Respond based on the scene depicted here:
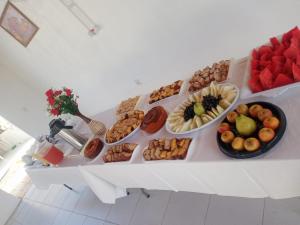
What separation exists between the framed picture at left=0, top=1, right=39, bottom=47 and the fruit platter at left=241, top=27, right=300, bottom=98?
228cm

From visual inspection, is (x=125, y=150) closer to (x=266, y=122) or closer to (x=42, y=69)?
(x=266, y=122)

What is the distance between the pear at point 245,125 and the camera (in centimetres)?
90

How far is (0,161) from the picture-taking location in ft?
16.3

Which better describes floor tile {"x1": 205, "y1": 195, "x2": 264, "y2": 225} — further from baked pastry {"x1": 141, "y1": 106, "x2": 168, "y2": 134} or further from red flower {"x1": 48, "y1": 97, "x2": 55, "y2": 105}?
red flower {"x1": 48, "y1": 97, "x2": 55, "y2": 105}

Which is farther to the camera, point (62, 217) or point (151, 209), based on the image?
point (62, 217)

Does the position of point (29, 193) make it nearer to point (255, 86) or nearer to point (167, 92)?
point (167, 92)

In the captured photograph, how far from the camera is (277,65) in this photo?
3.28ft

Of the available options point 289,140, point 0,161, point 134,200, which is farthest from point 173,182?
point 0,161

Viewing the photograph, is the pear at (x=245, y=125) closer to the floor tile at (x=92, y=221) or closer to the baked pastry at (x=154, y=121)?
the baked pastry at (x=154, y=121)

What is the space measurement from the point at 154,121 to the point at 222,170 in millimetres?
460

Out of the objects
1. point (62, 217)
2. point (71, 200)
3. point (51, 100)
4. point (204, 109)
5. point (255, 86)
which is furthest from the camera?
point (71, 200)

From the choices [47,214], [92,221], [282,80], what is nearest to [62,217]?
[47,214]

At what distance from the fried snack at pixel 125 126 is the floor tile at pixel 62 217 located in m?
1.36

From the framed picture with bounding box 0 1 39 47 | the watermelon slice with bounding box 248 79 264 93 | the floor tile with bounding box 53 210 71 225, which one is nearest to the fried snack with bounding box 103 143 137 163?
the watermelon slice with bounding box 248 79 264 93
